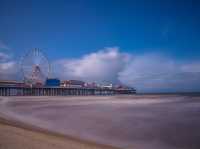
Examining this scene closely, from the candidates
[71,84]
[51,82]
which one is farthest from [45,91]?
[71,84]

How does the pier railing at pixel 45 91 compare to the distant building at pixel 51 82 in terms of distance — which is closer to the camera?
the pier railing at pixel 45 91

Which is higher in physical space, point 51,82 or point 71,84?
point 51,82

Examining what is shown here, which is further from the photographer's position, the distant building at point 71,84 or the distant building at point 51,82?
the distant building at point 71,84

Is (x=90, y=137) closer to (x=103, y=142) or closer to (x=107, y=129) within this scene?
(x=103, y=142)

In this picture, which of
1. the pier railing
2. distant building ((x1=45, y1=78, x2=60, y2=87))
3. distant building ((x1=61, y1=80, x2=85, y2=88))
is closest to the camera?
the pier railing

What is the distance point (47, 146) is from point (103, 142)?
2.71 meters

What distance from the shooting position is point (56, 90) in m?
97.4

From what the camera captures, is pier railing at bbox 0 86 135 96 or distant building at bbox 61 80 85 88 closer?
pier railing at bbox 0 86 135 96

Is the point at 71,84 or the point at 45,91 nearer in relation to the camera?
the point at 45,91

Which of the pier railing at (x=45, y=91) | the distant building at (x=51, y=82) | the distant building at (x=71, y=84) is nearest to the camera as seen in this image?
the pier railing at (x=45, y=91)

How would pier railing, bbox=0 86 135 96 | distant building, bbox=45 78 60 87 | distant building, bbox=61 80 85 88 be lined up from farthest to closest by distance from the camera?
distant building, bbox=61 80 85 88 → distant building, bbox=45 78 60 87 → pier railing, bbox=0 86 135 96

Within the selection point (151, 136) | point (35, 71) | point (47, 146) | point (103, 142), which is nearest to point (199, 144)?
point (151, 136)

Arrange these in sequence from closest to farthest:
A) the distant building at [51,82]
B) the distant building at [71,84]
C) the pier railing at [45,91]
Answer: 1. the pier railing at [45,91]
2. the distant building at [51,82]
3. the distant building at [71,84]

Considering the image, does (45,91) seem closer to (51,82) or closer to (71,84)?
(51,82)
